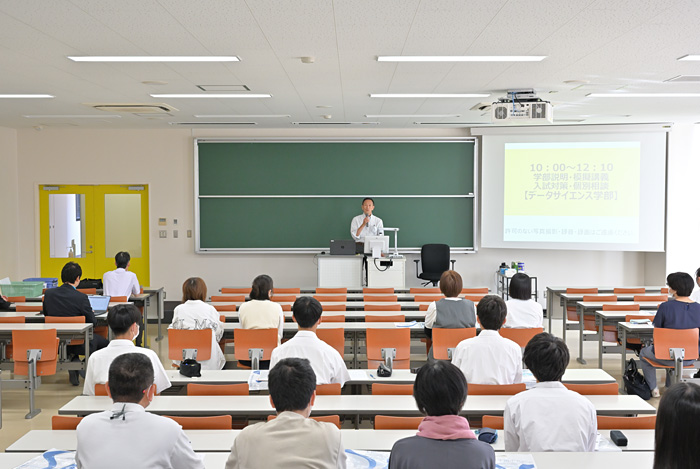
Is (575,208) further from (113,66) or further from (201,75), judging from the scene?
(113,66)

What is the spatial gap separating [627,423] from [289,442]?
6.58 ft

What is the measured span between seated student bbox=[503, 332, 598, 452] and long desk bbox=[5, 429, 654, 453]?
0.70ft

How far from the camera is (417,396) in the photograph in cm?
241

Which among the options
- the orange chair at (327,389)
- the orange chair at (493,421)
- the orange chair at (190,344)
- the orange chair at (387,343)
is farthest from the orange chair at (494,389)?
the orange chair at (190,344)

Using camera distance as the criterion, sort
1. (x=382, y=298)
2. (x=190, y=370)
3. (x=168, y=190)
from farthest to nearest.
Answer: (x=168, y=190) < (x=382, y=298) < (x=190, y=370)

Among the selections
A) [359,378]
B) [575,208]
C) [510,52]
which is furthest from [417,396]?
[575,208]

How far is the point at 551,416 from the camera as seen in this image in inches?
114

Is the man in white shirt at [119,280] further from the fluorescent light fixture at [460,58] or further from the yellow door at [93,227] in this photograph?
the fluorescent light fixture at [460,58]

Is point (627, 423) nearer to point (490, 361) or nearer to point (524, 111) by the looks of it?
point (490, 361)

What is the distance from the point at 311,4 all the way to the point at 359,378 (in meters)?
2.55

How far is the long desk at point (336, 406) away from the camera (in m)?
3.58

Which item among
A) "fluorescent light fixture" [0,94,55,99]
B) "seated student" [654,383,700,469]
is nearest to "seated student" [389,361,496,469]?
"seated student" [654,383,700,469]

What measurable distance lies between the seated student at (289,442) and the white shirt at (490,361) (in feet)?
6.58

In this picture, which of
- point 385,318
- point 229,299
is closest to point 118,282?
point 229,299
